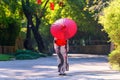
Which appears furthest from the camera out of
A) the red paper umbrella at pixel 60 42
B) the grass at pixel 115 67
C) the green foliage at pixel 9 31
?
the green foliage at pixel 9 31

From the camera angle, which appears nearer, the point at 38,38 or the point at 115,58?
the point at 115,58

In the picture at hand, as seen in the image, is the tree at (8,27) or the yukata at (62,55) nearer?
the yukata at (62,55)

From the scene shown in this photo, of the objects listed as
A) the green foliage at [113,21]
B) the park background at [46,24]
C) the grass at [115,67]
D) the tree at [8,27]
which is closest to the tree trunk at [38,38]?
the park background at [46,24]

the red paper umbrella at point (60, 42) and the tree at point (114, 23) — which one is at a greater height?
the tree at point (114, 23)

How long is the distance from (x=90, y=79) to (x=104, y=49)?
3853cm

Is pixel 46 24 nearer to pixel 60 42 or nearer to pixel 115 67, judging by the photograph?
pixel 115 67

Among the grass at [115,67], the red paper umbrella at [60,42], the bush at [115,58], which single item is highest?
the red paper umbrella at [60,42]

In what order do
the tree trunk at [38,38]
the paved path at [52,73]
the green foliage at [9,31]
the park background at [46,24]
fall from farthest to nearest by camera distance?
1. the tree trunk at [38,38]
2. the green foliage at [9,31]
3. the park background at [46,24]
4. the paved path at [52,73]

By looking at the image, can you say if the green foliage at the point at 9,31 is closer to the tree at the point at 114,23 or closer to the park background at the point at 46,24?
the park background at the point at 46,24

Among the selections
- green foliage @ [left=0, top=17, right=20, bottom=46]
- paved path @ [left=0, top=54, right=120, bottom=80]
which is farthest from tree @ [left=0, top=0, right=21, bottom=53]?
paved path @ [left=0, top=54, right=120, bottom=80]

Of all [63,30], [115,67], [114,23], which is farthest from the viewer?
[115,67]

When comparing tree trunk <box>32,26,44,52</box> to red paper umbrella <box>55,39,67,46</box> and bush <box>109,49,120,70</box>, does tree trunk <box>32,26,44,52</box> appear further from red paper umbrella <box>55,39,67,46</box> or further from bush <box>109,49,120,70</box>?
red paper umbrella <box>55,39,67,46</box>

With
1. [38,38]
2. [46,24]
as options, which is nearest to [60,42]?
[38,38]

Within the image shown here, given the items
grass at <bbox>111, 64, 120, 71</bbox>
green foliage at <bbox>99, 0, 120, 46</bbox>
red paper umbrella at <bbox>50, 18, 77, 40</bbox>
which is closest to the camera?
red paper umbrella at <bbox>50, 18, 77, 40</bbox>
